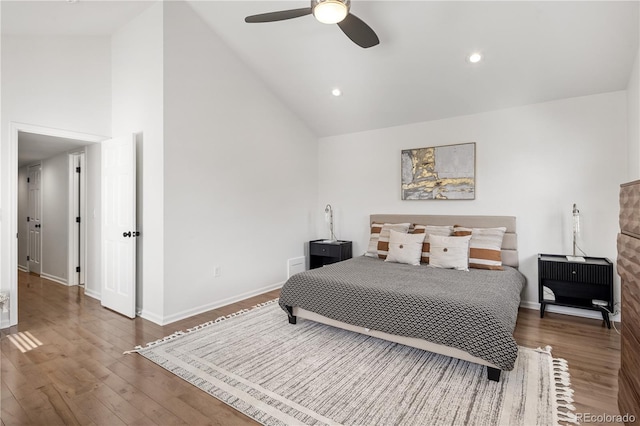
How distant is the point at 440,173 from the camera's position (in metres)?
4.41

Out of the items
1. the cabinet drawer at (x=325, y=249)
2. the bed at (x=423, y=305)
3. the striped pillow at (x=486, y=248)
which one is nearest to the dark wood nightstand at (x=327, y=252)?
the cabinet drawer at (x=325, y=249)

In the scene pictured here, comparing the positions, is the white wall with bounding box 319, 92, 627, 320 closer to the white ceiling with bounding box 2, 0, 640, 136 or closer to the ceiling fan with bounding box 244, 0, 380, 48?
the white ceiling with bounding box 2, 0, 640, 136

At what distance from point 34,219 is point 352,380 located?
6.82m

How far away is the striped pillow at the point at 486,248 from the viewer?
11.9ft

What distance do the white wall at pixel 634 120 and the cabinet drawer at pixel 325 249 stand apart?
11.2ft

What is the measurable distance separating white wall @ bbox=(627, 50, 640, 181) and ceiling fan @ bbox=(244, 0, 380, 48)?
7.77 feet

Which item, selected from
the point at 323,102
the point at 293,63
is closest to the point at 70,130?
the point at 293,63

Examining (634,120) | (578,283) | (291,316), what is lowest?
(291,316)

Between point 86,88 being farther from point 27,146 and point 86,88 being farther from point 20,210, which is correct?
point 20,210

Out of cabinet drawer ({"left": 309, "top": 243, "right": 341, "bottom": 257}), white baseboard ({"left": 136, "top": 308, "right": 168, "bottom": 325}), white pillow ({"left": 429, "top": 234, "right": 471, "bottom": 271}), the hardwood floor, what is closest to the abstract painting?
white pillow ({"left": 429, "top": 234, "right": 471, "bottom": 271})

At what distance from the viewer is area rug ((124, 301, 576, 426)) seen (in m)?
1.88

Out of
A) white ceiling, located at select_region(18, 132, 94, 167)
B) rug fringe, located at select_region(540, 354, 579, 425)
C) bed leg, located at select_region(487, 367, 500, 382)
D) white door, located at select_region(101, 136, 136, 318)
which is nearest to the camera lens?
rug fringe, located at select_region(540, 354, 579, 425)

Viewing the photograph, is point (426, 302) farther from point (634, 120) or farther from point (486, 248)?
point (634, 120)

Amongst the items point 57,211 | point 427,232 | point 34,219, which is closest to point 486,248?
point 427,232
